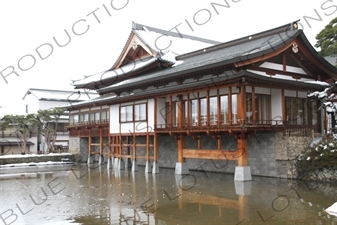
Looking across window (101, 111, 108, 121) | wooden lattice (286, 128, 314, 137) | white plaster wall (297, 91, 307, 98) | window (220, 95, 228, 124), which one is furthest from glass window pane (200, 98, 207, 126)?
window (101, 111, 108, 121)

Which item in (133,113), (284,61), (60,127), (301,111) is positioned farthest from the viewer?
(60,127)

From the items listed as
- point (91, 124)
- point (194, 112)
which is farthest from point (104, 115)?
point (194, 112)

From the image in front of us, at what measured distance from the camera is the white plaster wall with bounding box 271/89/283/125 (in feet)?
66.3

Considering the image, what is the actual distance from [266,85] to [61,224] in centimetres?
1268

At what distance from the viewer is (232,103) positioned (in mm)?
19188

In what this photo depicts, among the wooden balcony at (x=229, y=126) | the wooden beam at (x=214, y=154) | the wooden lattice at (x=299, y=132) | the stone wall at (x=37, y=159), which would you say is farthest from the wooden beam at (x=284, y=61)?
the stone wall at (x=37, y=159)

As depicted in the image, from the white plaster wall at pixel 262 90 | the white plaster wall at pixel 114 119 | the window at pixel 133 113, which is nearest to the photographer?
the white plaster wall at pixel 262 90

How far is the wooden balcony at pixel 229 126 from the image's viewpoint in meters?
18.2

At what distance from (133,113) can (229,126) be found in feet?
30.2

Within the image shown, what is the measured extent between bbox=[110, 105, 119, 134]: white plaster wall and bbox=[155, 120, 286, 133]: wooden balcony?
649cm

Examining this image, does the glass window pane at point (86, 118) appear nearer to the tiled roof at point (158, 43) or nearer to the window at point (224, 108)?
the tiled roof at point (158, 43)

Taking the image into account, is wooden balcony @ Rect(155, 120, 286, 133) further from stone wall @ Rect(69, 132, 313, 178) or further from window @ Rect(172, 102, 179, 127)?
stone wall @ Rect(69, 132, 313, 178)

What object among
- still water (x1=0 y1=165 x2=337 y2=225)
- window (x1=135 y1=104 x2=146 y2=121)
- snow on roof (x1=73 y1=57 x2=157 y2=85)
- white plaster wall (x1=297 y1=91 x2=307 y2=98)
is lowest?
still water (x1=0 y1=165 x2=337 y2=225)

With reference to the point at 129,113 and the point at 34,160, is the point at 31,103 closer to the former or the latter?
the point at 34,160
